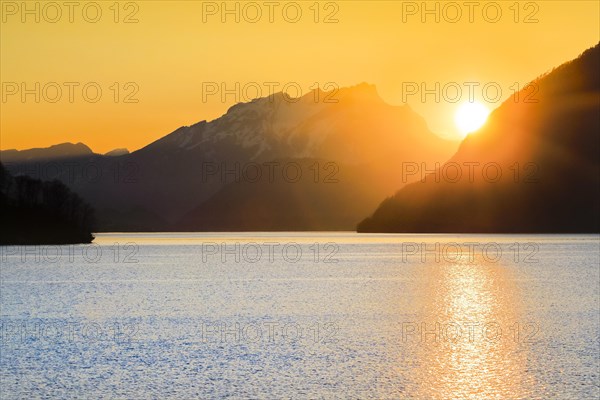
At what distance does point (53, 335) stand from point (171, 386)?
16.3 meters

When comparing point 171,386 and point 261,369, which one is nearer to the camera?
point 171,386

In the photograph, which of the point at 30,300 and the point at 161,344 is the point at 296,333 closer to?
the point at 161,344

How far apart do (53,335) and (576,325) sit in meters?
29.4

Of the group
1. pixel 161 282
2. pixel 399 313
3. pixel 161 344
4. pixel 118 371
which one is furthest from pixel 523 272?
pixel 118 371

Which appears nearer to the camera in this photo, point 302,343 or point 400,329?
point 302,343

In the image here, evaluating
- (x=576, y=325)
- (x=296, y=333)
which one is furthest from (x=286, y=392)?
(x=576, y=325)

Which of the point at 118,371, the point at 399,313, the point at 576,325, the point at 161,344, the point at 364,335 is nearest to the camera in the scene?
the point at 118,371

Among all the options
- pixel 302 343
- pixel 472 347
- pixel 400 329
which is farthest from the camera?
pixel 400 329

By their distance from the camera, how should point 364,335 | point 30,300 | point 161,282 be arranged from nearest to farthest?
point 364,335
point 30,300
point 161,282

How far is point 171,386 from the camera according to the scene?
2877 cm

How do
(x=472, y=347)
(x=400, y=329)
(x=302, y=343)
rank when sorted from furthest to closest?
(x=400, y=329), (x=302, y=343), (x=472, y=347)

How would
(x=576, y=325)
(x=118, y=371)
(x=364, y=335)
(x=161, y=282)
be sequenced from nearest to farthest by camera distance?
(x=118, y=371) → (x=364, y=335) → (x=576, y=325) → (x=161, y=282)

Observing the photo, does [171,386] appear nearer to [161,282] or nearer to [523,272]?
[161,282]

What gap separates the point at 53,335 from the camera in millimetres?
42656
